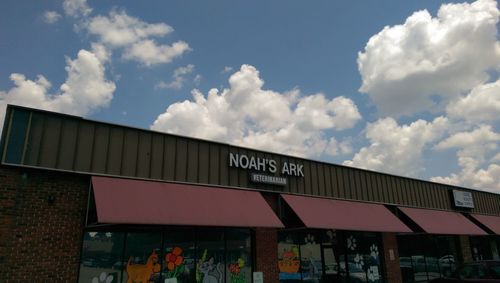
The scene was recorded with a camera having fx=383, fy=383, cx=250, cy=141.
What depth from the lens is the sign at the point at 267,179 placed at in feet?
48.0

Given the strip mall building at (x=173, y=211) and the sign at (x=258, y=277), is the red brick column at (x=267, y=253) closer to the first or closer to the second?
the strip mall building at (x=173, y=211)

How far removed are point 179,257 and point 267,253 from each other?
3720 mm

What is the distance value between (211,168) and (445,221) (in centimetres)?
1493

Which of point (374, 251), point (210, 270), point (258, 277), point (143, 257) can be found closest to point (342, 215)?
point (374, 251)

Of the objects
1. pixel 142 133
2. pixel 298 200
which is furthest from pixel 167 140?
pixel 298 200

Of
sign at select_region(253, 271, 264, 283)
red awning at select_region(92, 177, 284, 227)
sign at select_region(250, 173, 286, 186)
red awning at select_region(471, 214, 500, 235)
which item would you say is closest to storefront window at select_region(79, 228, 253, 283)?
sign at select_region(253, 271, 264, 283)

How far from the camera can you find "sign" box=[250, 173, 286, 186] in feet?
48.0

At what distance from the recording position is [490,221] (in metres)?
25.4

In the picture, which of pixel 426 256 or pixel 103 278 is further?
pixel 426 256

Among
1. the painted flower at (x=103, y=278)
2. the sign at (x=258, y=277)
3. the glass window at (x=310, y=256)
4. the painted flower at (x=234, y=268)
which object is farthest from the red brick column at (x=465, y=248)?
the painted flower at (x=103, y=278)

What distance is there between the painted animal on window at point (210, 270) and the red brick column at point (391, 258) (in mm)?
9662

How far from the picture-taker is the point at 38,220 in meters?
9.97

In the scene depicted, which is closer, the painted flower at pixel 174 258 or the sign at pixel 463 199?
the painted flower at pixel 174 258

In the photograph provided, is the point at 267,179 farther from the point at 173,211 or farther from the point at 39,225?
the point at 39,225
